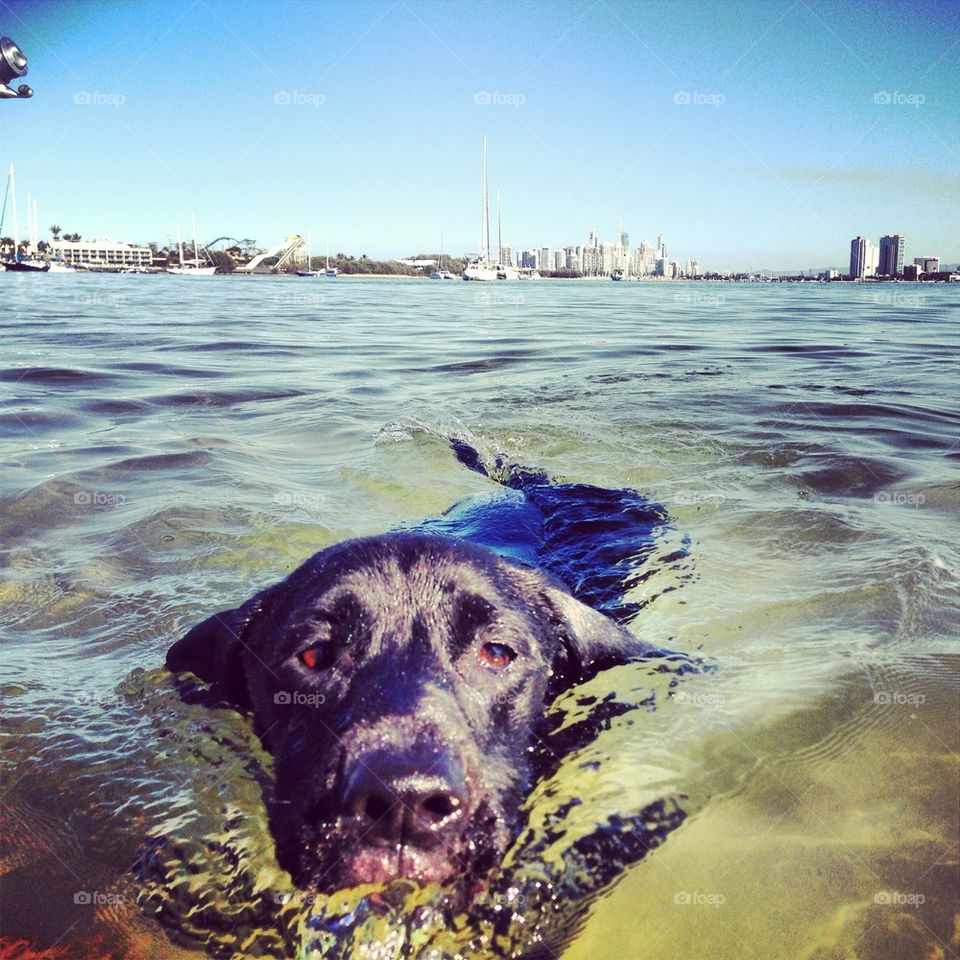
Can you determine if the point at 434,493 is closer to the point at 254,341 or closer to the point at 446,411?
the point at 446,411

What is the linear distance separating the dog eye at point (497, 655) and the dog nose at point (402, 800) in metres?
0.79

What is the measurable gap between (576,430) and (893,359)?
8.53 meters

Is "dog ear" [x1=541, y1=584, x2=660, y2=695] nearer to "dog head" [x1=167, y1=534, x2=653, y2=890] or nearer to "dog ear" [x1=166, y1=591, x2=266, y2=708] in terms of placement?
"dog head" [x1=167, y1=534, x2=653, y2=890]

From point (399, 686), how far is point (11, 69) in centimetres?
1123

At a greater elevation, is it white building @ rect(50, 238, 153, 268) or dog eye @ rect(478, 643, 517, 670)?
white building @ rect(50, 238, 153, 268)

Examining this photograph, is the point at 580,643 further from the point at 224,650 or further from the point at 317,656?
the point at 224,650

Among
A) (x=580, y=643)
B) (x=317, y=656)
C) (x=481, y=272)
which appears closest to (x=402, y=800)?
(x=317, y=656)

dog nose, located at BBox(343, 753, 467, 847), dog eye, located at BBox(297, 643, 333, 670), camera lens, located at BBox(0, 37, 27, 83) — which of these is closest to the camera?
dog nose, located at BBox(343, 753, 467, 847)

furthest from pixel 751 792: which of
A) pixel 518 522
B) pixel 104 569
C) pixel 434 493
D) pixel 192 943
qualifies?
pixel 434 493

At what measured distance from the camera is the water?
236 centimetres

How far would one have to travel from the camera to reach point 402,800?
86.5 inches

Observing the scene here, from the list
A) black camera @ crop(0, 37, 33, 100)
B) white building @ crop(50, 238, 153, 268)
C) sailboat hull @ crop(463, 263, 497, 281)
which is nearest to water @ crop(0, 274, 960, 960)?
black camera @ crop(0, 37, 33, 100)

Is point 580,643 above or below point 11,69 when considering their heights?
below

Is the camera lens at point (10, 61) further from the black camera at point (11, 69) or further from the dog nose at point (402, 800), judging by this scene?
the dog nose at point (402, 800)
